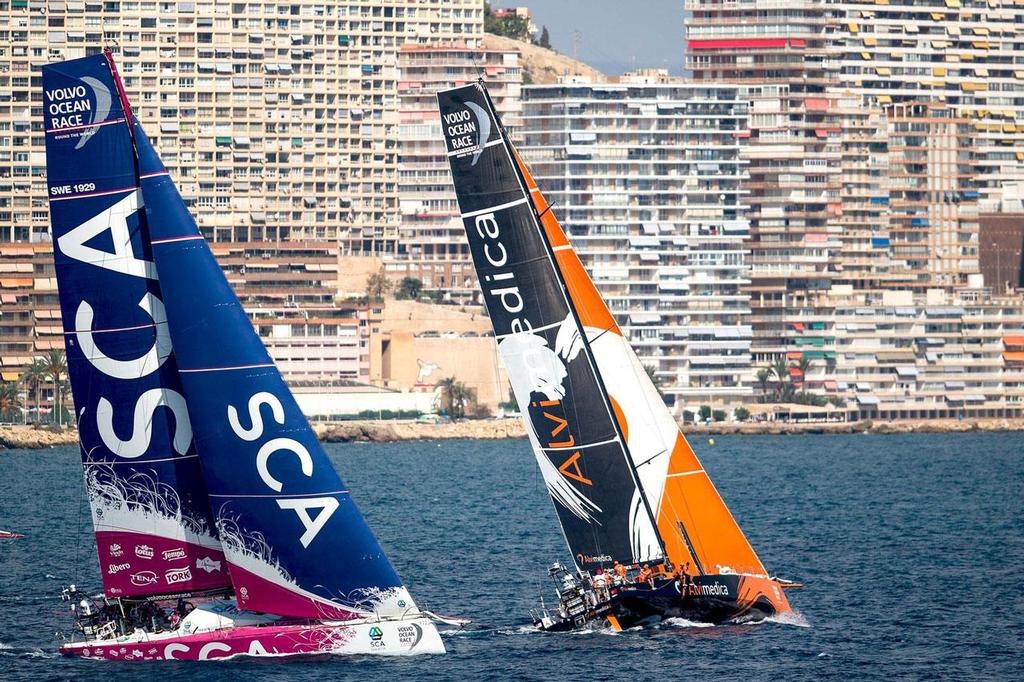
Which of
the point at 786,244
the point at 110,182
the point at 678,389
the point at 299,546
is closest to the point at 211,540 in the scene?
the point at 299,546

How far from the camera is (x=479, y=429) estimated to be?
135250mm

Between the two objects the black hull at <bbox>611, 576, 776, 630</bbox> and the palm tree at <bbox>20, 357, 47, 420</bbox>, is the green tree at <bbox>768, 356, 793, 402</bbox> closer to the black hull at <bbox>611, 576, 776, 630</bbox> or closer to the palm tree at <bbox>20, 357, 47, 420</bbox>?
A: the palm tree at <bbox>20, 357, 47, 420</bbox>

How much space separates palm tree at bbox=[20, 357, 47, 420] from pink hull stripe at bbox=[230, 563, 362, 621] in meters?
103

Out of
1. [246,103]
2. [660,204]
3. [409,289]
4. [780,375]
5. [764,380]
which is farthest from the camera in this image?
[246,103]

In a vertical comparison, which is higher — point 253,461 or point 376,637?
point 253,461

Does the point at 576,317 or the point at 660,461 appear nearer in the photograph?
the point at 576,317


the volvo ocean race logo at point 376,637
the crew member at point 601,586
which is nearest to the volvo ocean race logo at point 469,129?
the crew member at point 601,586

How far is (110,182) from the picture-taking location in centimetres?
2784

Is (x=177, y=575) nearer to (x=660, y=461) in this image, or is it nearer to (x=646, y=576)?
(x=646, y=576)

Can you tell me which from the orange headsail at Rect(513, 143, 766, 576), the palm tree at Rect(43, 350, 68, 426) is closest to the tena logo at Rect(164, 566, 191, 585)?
the orange headsail at Rect(513, 143, 766, 576)

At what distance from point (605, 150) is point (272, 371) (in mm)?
125187

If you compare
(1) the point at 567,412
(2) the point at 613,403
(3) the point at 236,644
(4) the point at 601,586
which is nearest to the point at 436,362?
(2) the point at 613,403

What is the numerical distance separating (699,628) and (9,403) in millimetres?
101321

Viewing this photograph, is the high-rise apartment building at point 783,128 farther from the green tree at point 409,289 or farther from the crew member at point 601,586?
the crew member at point 601,586
